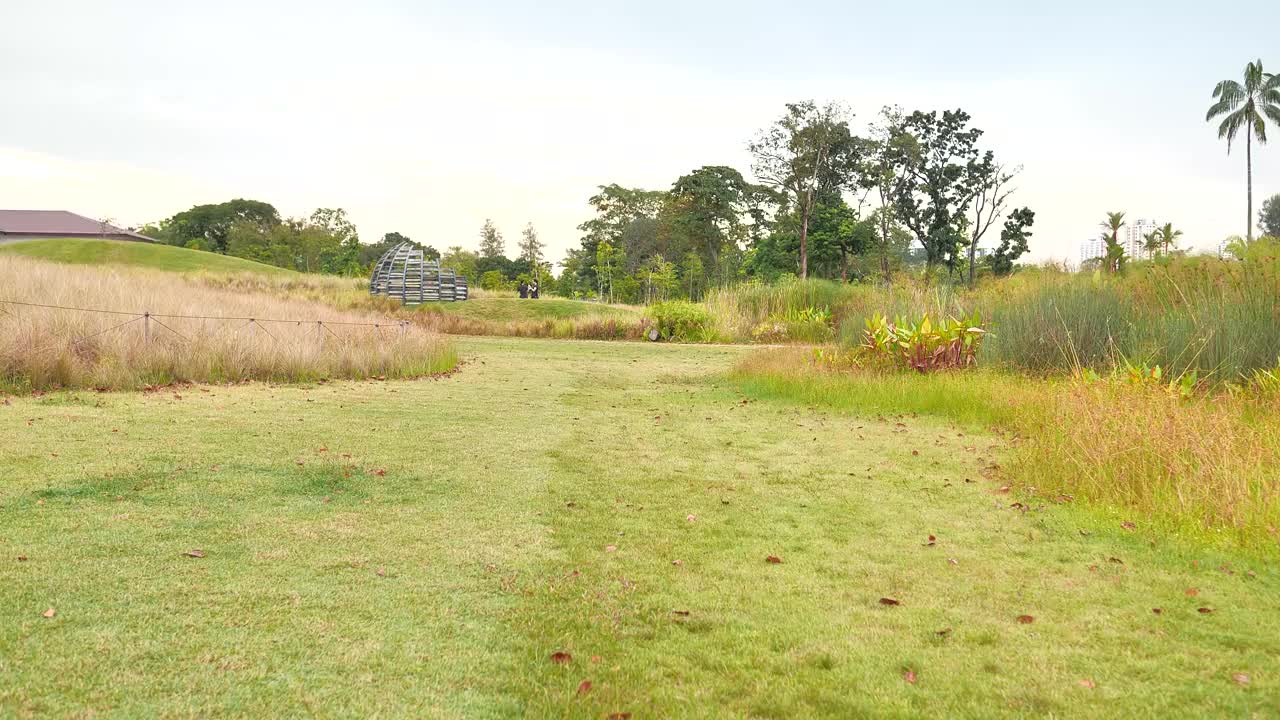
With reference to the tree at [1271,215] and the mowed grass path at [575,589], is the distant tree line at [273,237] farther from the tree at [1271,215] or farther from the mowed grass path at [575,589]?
the tree at [1271,215]

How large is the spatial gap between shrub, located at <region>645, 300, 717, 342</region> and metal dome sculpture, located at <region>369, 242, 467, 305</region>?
11793 millimetres

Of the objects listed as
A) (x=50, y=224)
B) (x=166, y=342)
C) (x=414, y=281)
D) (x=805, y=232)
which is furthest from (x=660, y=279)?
(x=50, y=224)

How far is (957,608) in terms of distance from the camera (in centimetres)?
351

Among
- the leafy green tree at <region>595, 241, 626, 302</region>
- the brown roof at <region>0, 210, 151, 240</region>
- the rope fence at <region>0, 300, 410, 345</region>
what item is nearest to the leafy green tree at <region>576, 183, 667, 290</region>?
the leafy green tree at <region>595, 241, 626, 302</region>

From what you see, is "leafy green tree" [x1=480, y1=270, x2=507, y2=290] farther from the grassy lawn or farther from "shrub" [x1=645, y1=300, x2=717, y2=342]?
"shrub" [x1=645, y1=300, x2=717, y2=342]

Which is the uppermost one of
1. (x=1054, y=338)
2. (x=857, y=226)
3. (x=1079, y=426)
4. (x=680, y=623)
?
(x=857, y=226)

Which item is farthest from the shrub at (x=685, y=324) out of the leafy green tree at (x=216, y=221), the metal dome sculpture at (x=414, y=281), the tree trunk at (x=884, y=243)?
the leafy green tree at (x=216, y=221)

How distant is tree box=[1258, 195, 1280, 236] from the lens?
72200 millimetres

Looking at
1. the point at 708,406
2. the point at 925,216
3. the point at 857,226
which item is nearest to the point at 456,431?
the point at 708,406

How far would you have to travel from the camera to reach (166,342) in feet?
35.1

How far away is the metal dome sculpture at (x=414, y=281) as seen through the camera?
32344 mm

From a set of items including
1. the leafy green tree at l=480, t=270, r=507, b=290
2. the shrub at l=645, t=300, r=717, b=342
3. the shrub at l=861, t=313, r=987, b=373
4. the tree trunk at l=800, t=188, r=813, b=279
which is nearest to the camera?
the shrub at l=861, t=313, r=987, b=373

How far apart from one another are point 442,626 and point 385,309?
25.3 m

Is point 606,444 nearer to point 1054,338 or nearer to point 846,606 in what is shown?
point 846,606
